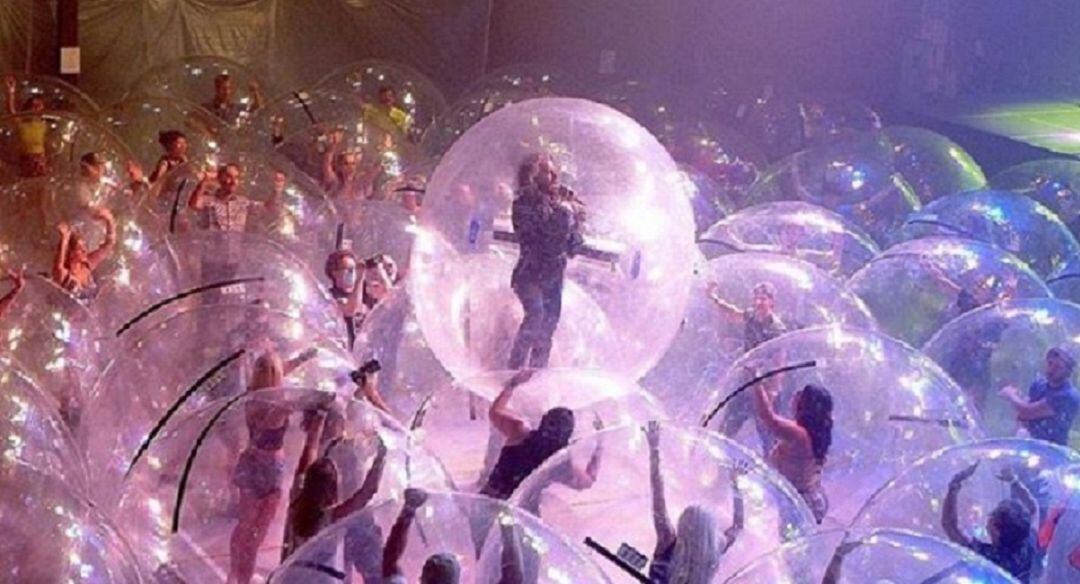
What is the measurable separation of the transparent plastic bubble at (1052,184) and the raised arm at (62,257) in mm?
7145

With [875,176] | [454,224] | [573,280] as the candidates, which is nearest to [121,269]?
[454,224]

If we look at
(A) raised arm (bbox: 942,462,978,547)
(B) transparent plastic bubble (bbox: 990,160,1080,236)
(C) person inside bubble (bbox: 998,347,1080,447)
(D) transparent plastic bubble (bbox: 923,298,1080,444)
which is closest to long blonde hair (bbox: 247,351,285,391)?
(A) raised arm (bbox: 942,462,978,547)

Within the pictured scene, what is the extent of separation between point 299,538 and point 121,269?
3.24 meters

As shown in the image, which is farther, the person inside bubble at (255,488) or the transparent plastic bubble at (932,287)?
the transparent plastic bubble at (932,287)

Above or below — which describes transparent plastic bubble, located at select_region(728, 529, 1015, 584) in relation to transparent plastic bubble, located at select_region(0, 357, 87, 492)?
above

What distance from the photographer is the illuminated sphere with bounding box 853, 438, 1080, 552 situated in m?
5.14

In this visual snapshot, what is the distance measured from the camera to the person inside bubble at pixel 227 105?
12344 mm

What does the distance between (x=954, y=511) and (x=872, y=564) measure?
1013mm

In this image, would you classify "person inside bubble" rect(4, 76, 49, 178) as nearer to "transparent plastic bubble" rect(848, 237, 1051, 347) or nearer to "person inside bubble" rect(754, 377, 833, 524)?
"transparent plastic bubble" rect(848, 237, 1051, 347)

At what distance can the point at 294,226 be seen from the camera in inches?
343

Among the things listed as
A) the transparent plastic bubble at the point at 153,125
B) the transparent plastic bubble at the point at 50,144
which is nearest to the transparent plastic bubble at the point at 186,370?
the transparent plastic bubble at the point at 50,144

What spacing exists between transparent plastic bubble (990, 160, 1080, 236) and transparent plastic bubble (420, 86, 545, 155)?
4087 millimetres

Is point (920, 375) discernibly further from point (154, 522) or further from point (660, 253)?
point (154, 522)

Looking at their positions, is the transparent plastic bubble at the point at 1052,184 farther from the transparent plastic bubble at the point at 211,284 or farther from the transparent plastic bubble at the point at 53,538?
the transparent plastic bubble at the point at 53,538
